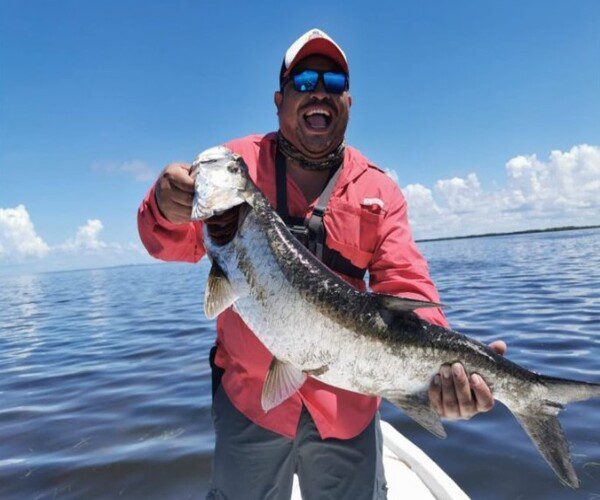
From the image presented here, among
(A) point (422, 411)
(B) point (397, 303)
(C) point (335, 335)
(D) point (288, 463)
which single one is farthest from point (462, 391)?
(D) point (288, 463)

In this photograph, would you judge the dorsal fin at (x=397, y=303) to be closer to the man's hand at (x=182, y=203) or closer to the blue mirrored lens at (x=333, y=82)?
the man's hand at (x=182, y=203)

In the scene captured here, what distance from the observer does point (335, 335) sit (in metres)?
3.13

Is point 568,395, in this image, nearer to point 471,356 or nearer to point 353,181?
point 471,356

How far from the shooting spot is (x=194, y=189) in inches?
124

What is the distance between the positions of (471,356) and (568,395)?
73 centimetres

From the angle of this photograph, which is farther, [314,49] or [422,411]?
[314,49]

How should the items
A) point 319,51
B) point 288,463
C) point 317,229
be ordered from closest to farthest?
point 288,463
point 317,229
point 319,51

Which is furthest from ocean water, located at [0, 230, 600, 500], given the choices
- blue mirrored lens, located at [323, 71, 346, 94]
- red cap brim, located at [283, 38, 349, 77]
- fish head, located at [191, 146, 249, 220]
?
red cap brim, located at [283, 38, 349, 77]

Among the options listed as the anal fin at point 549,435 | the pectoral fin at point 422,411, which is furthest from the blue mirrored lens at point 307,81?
the anal fin at point 549,435

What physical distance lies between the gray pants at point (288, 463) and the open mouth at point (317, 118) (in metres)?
2.23

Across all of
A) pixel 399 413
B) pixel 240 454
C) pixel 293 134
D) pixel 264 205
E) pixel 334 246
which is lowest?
pixel 399 413

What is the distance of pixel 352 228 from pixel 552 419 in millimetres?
1946

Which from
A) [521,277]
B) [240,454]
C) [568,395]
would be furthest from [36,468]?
[521,277]

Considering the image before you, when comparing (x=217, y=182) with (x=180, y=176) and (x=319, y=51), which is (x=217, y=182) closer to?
(x=180, y=176)
